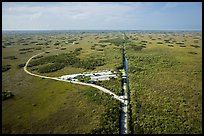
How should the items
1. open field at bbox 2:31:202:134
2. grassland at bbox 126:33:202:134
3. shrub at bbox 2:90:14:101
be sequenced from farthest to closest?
1. shrub at bbox 2:90:14:101
2. open field at bbox 2:31:202:134
3. grassland at bbox 126:33:202:134

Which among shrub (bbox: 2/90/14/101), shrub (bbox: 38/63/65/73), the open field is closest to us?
the open field

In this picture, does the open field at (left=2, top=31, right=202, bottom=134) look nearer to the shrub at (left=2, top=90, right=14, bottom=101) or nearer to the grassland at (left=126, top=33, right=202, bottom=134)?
the grassland at (left=126, top=33, right=202, bottom=134)

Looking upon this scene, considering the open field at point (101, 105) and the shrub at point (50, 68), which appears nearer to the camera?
the open field at point (101, 105)

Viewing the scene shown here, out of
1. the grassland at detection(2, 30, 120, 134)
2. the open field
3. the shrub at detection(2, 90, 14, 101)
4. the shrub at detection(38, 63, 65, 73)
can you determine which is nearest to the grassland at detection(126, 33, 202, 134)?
the open field

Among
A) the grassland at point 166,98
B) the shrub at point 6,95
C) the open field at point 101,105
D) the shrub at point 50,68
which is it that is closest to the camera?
the grassland at point 166,98

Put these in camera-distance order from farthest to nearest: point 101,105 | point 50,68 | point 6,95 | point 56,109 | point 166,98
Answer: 1. point 50,68
2. point 6,95
3. point 166,98
4. point 101,105
5. point 56,109

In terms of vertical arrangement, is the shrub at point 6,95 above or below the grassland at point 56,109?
above

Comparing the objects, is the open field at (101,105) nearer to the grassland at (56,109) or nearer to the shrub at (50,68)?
the grassland at (56,109)

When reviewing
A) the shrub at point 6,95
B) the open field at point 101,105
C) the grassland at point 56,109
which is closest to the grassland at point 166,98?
the open field at point 101,105

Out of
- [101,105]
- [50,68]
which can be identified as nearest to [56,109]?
[101,105]

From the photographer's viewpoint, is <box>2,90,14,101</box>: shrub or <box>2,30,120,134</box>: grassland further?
<box>2,90,14,101</box>: shrub

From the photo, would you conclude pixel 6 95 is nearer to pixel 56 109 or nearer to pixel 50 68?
pixel 56 109

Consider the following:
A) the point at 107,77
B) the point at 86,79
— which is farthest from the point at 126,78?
the point at 86,79
